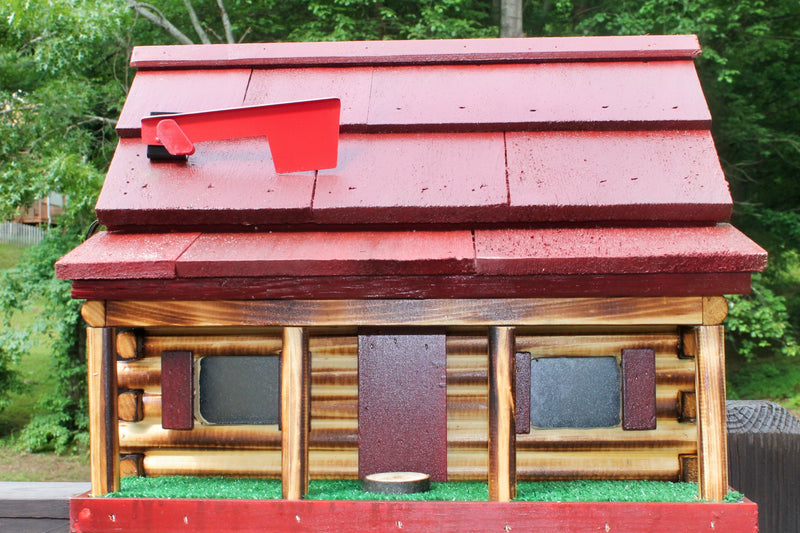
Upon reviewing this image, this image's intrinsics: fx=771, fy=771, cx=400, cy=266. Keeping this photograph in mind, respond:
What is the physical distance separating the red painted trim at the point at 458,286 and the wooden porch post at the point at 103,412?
0.65ft

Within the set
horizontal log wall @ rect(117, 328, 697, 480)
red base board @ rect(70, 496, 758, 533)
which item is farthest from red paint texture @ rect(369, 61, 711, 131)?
red base board @ rect(70, 496, 758, 533)

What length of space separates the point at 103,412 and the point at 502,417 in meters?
1.34

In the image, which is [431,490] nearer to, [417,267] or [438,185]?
[417,267]

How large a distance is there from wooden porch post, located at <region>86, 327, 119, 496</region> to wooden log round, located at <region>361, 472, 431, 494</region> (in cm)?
87

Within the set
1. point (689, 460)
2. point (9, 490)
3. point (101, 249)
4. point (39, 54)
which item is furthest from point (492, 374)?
point (39, 54)

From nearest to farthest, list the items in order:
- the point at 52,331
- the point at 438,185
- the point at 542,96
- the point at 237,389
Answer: the point at 438,185 < the point at 542,96 < the point at 237,389 < the point at 52,331

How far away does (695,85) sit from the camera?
3.01 m

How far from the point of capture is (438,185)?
2.69m

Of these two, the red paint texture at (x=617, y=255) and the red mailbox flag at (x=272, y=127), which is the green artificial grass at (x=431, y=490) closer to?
the red paint texture at (x=617, y=255)

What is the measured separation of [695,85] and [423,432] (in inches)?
67.3

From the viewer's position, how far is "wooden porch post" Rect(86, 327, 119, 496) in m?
2.59

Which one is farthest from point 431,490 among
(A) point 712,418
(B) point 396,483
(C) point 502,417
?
(A) point 712,418

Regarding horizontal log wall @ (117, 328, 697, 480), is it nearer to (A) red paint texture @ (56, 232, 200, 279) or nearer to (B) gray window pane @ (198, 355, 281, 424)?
(B) gray window pane @ (198, 355, 281, 424)

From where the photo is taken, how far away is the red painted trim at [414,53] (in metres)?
3.13
